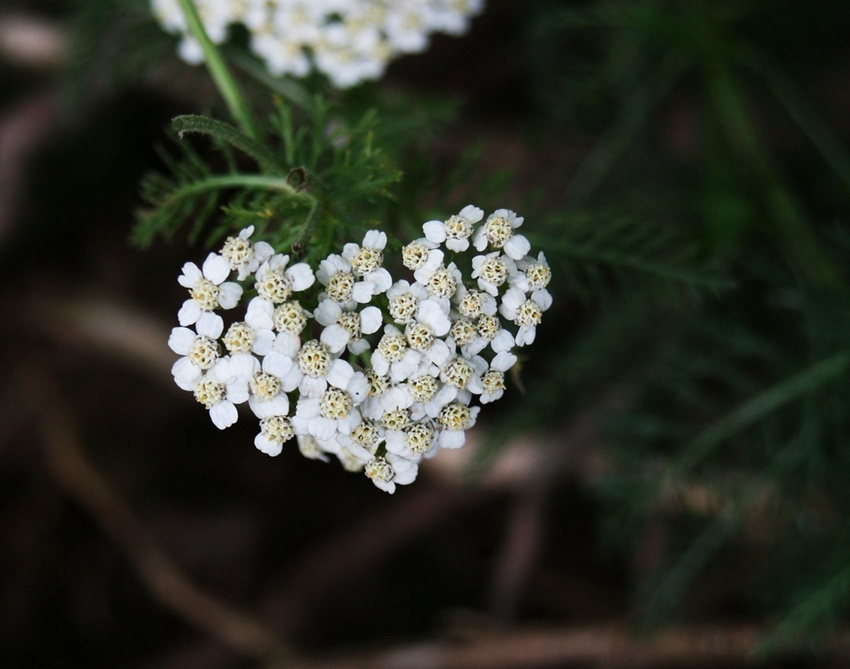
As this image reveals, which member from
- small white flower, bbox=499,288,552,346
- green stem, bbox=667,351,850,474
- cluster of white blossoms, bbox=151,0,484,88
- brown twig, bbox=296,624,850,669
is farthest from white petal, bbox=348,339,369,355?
brown twig, bbox=296,624,850,669

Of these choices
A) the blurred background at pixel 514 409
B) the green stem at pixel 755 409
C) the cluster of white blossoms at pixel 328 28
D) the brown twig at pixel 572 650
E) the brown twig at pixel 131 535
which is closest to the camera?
the cluster of white blossoms at pixel 328 28

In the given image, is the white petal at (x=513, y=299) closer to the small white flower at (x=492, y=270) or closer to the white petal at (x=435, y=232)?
the small white flower at (x=492, y=270)

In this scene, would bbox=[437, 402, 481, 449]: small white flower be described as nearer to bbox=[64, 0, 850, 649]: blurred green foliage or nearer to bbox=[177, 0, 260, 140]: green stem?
bbox=[64, 0, 850, 649]: blurred green foliage

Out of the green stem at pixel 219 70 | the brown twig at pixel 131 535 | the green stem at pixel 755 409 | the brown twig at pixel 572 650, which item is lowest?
the brown twig at pixel 572 650

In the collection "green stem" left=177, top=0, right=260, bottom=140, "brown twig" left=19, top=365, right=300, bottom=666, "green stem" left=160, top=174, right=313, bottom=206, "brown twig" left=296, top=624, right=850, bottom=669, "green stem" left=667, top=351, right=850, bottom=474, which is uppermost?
"green stem" left=177, top=0, right=260, bottom=140

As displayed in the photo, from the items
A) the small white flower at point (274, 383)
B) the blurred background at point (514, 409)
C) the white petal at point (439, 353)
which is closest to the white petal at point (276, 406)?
the small white flower at point (274, 383)

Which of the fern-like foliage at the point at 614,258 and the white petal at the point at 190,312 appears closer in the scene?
the white petal at the point at 190,312

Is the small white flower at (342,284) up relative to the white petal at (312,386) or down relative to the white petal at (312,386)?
up
